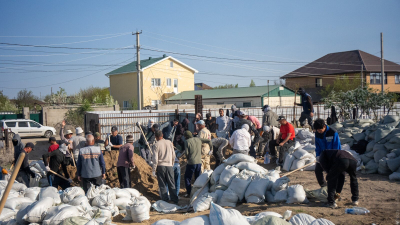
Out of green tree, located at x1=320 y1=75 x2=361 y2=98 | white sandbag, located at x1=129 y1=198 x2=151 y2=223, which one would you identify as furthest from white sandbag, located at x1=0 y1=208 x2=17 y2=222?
green tree, located at x1=320 y1=75 x2=361 y2=98

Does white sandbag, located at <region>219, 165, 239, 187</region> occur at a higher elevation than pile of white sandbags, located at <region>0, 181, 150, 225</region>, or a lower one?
higher

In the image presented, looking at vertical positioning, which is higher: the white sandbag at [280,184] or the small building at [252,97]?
the small building at [252,97]

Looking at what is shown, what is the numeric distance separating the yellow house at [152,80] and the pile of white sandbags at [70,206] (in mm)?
29447

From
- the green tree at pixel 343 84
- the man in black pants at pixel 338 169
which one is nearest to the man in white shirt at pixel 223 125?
the man in black pants at pixel 338 169

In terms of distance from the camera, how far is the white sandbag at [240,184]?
257 inches

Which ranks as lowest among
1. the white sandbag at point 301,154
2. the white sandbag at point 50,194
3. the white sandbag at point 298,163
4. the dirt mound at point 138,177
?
the dirt mound at point 138,177

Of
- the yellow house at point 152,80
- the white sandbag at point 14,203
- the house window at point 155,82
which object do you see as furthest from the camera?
the house window at point 155,82

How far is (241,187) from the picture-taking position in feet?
21.5

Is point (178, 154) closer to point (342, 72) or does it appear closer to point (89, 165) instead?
point (89, 165)

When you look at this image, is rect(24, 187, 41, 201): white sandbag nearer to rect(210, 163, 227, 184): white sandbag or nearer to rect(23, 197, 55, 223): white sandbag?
rect(23, 197, 55, 223): white sandbag

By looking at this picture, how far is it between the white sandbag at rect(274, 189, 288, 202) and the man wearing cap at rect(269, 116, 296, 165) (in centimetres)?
278

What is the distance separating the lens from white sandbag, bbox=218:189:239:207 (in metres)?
6.39

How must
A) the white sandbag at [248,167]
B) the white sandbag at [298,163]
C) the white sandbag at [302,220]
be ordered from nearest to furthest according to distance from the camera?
the white sandbag at [302,220] < the white sandbag at [248,167] < the white sandbag at [298,163]

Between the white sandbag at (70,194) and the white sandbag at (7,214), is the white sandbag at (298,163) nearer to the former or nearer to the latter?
the white sandbag at (70,194)
